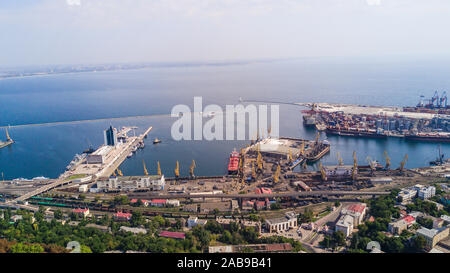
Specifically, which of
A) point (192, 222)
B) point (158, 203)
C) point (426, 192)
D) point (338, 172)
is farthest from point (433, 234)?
point (158, 203)

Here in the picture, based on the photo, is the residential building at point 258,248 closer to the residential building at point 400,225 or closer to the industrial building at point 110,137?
the residential building at point 400,225

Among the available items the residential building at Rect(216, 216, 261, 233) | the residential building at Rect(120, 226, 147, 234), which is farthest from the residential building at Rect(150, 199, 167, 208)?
the residential building at Rect(216, 216, 261, 233)

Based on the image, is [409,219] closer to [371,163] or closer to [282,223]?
[282,223]

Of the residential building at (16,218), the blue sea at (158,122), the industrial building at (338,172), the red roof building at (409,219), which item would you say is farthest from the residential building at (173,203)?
the red roof building at (409,219)

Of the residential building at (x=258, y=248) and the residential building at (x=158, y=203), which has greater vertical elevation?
the residential building at (x=258, y=248)
